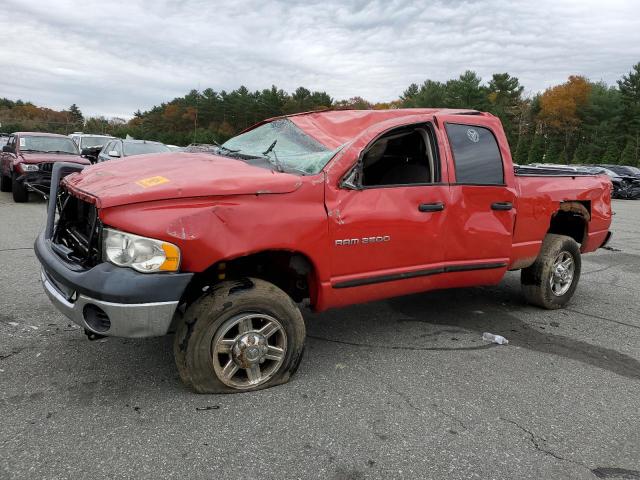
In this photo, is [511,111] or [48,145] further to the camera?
[511,111]

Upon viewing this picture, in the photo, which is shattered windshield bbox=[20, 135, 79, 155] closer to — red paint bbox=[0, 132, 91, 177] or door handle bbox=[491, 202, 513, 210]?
red paint bbox=[0, 132, 91, 177]

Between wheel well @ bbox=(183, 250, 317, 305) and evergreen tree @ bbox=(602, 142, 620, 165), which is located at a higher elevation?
evergreen tree @ bbox=(602, 142, 620, 165)

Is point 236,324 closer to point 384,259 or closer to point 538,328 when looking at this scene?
point 384,259

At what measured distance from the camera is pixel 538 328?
4.75 m

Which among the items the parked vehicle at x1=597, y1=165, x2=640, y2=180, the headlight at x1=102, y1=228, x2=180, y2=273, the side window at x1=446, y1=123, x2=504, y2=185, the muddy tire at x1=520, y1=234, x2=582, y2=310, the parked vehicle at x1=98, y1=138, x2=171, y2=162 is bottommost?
the muddy tire at x1=520, y1=234, x2=582, y2=310

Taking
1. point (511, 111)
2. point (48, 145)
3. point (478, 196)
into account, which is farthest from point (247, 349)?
point (511, 111)

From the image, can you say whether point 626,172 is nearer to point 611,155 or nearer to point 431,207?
point 611,155

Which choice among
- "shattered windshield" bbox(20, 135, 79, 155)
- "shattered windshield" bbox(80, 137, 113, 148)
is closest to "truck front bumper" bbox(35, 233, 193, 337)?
"shattered windshield" bbox(20, 135, 79, 155)

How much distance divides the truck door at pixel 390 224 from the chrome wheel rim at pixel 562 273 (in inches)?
75.0

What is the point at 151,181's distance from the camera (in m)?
3.05

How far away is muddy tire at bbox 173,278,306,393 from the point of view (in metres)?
3.01

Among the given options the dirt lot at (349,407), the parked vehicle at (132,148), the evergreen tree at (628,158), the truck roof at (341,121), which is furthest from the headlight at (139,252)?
the evergreen tree at (628,158)

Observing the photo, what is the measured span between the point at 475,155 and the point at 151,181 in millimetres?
2632

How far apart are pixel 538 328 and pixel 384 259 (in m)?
2.00
